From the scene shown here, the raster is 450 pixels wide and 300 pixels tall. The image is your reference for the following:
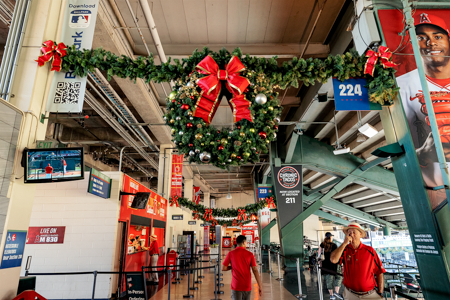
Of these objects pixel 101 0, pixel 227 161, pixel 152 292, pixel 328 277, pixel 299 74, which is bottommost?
pixel 152 292

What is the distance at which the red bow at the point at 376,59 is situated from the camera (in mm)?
4340

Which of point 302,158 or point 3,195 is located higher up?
point 302,158

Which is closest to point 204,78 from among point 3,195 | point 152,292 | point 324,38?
point 3,195

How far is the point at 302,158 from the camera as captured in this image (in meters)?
11.7

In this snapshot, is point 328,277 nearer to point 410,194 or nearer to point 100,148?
point 410,194

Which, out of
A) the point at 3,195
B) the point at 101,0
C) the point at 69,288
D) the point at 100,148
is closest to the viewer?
the point at 3,195

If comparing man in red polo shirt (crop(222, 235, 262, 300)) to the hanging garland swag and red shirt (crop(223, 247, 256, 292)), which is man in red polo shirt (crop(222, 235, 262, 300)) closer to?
red shirt (crop(223, 247, 256, 292))

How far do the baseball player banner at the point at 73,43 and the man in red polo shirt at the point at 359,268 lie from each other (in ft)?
13.7

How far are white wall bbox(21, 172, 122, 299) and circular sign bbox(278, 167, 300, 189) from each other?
22.2 ft

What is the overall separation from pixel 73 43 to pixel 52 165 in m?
2.11

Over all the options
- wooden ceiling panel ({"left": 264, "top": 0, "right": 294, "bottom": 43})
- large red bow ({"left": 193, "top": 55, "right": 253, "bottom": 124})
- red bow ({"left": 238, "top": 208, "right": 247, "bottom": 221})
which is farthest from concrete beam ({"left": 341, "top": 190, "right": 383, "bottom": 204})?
large red bow ({"left": 193, "top": 55, "right": 253, "bottom": 124})

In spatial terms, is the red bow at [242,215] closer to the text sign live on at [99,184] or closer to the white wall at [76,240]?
the white wall at [76,240]

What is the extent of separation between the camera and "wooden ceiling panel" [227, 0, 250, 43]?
618 cm

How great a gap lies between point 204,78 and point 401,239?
1406 cm
